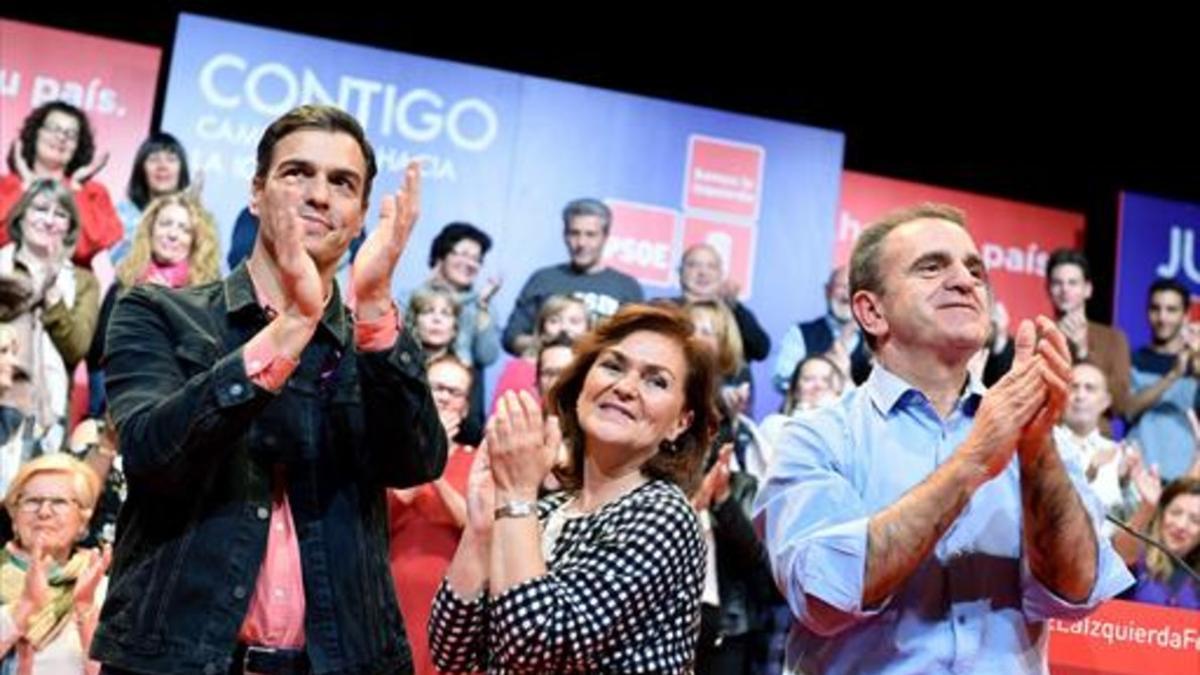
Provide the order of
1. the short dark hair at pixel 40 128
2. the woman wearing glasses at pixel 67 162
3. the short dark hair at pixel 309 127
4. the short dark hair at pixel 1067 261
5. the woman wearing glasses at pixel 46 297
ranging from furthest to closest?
the short dark hair at pixel 1067 261 → the short dark hair at pixel 40 128 → the woman wearing glasses at pixel 67 162 → the woman wearing glasses at pixel 46 297 → the short dark hair at pixel 309 127

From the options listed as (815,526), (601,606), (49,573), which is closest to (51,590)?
(49,573)

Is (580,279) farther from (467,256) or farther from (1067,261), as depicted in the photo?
A: (1067,261)

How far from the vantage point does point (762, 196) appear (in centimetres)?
760

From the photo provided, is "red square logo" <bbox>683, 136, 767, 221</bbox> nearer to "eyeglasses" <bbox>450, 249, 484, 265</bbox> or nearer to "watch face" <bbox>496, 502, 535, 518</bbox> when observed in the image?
"eyeglasses" <bbox>450, 249, 484, 265</bbox>

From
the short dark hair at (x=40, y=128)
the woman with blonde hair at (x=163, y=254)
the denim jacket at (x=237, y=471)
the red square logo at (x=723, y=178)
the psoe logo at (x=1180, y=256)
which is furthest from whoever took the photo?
the psoe logo at (x=1180, y=256)

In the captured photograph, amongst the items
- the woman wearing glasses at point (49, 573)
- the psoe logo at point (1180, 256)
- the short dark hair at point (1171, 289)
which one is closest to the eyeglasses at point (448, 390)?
the woman wearing glasses at point (49, 573)

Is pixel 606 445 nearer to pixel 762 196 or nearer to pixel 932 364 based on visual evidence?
pixel 932 364

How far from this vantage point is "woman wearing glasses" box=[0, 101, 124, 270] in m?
6.52

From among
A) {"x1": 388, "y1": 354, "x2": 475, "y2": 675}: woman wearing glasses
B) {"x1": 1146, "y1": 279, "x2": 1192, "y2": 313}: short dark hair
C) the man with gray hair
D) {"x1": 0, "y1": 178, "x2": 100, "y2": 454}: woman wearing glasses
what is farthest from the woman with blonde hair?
{"x1": 1146, "y1": 279, "x2": 1192, "y2": 313}: short dark hair

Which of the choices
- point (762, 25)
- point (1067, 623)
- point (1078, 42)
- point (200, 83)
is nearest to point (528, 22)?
point (762, 25)

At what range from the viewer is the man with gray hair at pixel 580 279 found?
684 cm

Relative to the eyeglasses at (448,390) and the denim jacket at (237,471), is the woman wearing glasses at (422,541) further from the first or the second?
the denim jacket at (237,471)

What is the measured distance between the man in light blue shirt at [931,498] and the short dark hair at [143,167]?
4698 mm

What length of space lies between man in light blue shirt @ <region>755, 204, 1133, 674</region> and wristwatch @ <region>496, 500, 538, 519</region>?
1.18ft
